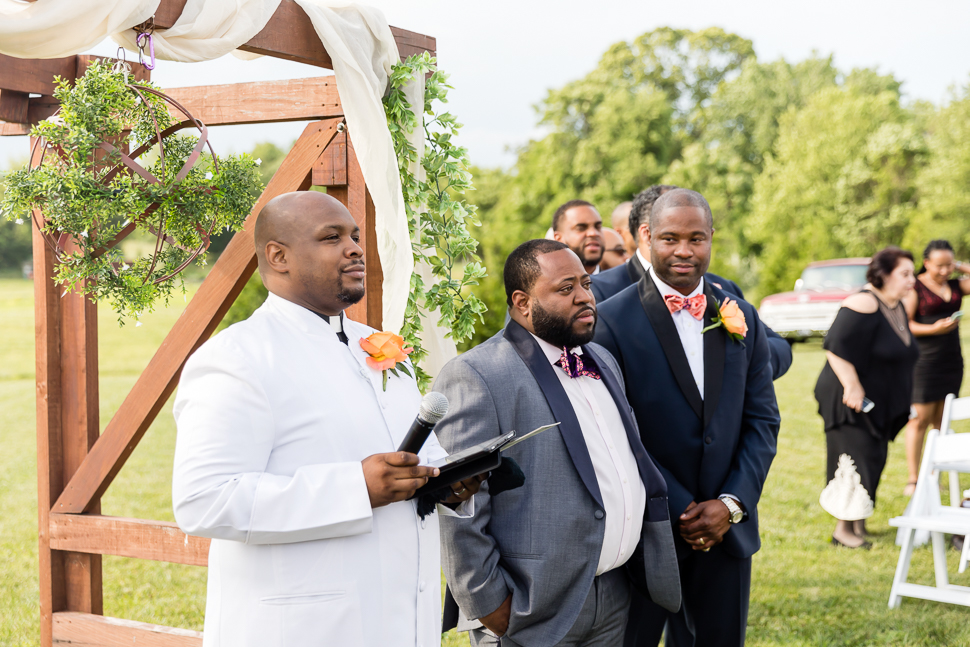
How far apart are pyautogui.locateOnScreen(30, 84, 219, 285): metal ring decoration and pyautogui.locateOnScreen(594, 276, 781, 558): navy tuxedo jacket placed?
162 centimetres

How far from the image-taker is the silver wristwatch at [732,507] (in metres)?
3.30

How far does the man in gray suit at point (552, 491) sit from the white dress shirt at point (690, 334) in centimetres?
50

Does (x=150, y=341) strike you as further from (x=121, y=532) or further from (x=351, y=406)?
(x=351, y=406)

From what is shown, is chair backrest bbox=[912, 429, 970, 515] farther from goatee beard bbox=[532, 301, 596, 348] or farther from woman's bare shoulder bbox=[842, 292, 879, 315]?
goatee beard bbox=[532, 301, 596, 348]

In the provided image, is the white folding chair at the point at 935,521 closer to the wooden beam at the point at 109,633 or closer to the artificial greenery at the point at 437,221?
the artificial greenery at the point at 437,221

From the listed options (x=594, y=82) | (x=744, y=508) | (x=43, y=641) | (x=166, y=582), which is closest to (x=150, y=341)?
(x=594, y=82)

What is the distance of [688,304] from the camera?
3.50 m

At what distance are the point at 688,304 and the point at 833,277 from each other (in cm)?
2023

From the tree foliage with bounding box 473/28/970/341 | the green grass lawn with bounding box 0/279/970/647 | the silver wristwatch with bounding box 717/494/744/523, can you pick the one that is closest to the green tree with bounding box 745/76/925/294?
the tree foliage with bounding box 473/28/970/341

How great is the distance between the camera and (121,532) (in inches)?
160

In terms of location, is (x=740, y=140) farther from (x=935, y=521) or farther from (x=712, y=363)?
(x=712, y=363)

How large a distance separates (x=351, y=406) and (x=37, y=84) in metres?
2.70

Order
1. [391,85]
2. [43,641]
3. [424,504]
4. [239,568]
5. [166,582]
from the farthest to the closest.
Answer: [166,582] < [43,641] < [391,85] < [424,504] < [239,568]

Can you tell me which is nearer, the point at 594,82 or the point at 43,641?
the point at 43,641
